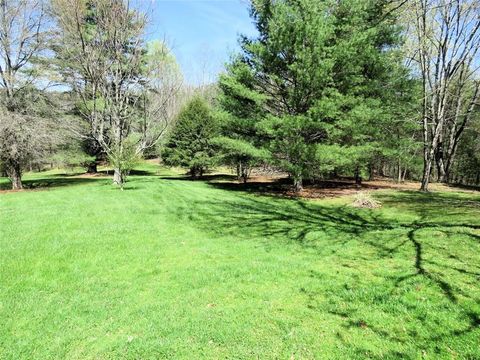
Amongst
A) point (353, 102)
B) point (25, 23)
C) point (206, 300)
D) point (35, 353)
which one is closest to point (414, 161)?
point (353, 102)

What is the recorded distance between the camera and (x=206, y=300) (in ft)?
14.5

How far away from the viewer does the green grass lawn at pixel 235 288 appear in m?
3.44

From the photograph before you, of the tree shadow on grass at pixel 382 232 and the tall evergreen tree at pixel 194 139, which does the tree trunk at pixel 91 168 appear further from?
the tree shadow on grass at pixel 382 232

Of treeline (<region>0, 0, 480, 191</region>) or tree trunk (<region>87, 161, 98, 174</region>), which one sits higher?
treeline (<region>0, 0, 480, 191</region>)

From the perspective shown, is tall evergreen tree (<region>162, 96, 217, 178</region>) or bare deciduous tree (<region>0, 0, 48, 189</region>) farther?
tall evergreen tree (<region>162, 96, 217, 178</region>)

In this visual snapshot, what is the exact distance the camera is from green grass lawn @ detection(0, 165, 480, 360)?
344 centimetres

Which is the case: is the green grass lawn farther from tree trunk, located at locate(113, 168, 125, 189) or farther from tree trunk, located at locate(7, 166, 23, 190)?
tree trunk, located at locate(7, 166, 23, 190)

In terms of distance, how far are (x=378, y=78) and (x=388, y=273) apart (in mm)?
14569

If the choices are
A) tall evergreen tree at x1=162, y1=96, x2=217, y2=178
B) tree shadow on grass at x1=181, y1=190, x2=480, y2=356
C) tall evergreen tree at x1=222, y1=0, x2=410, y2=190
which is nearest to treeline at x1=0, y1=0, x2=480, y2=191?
tall evergreen tree at x1=222, y1=0, x2=410, y2=190

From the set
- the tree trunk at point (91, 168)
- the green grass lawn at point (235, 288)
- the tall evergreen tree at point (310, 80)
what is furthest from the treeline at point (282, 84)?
the tree trunk at point (91, 168)

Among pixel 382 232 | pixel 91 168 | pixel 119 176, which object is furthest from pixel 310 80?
pixel 91 168

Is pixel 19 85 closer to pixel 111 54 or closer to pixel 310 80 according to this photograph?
pixel 111 54

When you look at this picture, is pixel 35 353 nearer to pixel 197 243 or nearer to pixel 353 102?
pixel 197 243

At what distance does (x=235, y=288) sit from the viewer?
15.5 feet
